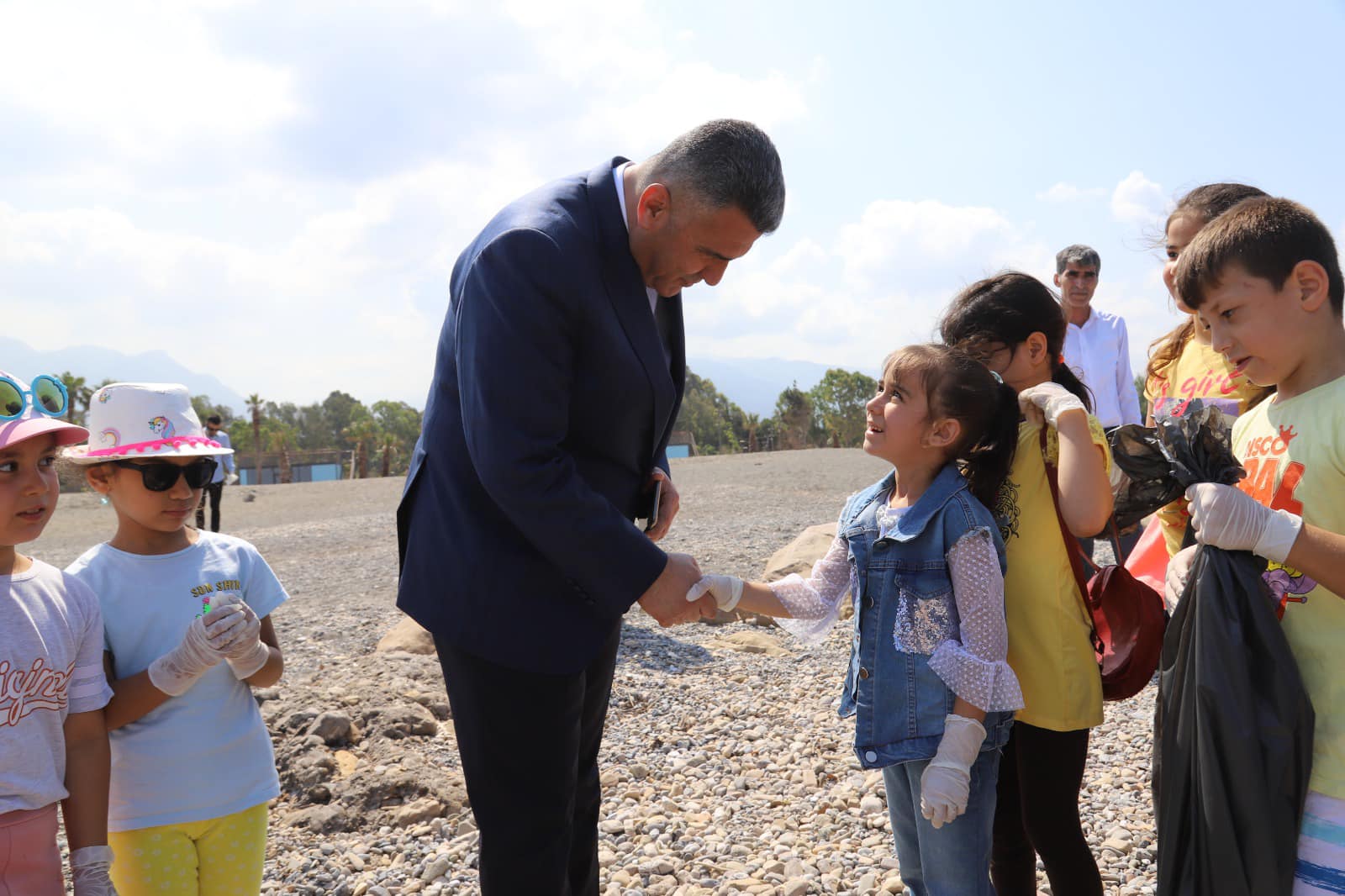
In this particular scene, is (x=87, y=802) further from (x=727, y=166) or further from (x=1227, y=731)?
(x=1227, y=731)

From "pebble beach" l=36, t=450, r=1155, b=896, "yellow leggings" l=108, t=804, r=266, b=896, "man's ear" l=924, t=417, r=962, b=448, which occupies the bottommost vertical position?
"pebble beach" l=36, t=450, r=1155, b=896

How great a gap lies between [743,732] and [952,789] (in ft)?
9.36

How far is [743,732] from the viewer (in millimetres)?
4727

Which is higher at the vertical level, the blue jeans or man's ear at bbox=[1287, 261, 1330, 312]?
man's ear at bbox=[1287, 261, 1330, 312]

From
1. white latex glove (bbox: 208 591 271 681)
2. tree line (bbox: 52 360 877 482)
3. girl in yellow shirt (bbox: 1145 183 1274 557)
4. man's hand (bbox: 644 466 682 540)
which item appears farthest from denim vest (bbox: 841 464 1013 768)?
tree line (bbox: 52 360 877 482)

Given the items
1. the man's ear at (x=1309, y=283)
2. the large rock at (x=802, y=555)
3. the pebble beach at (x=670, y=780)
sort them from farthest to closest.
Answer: the large rock at (x=802, y=555) < the pebble beach at (x=670, y=780) < the man's ear at (x=1309, y=283)

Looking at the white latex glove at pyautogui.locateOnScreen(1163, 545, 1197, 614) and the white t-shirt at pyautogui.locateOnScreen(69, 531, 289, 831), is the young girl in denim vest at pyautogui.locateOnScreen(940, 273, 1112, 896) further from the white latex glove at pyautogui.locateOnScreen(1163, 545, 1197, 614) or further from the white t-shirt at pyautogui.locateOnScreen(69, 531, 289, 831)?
→ the white t-shirt at pyautogui.locateOnScreen(69, 531, 289, 831)

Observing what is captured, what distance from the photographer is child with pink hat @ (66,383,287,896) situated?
2.27 meters

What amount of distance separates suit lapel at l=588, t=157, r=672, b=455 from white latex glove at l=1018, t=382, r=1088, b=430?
0.91 meters

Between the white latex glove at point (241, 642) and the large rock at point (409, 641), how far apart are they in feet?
12.3

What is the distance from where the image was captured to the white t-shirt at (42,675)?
1.95 metres

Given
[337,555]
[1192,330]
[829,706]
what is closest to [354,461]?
[337,555]

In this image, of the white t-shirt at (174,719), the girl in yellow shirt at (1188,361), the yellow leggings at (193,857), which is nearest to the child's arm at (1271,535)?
the girl in yellow shirt at (1188,361)

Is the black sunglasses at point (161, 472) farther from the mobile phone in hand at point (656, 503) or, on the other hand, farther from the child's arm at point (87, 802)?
the mobile phone in hand at point (656, 503)
